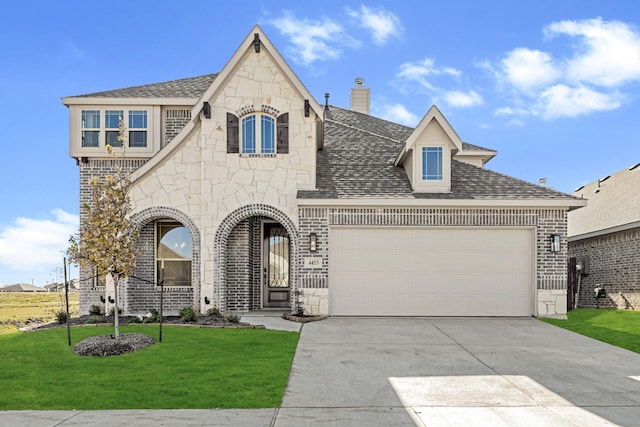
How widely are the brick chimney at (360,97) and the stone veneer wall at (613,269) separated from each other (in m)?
11.7

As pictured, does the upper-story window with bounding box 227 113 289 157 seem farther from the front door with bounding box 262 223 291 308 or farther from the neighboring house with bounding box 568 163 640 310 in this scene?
the neighboring house with bounding box 568 163 640 310

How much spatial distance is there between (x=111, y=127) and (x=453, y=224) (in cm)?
1166

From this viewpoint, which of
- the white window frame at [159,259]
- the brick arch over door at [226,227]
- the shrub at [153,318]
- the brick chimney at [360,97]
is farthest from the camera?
the brick chimney at [360,97]

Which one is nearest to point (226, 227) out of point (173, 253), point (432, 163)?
point (173, 253)

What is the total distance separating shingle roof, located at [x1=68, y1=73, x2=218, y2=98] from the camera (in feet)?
55.9

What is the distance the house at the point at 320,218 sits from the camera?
14.2 meters

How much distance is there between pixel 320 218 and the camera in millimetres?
14250

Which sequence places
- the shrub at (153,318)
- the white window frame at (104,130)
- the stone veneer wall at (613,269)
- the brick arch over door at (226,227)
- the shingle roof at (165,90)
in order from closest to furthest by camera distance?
1. the shrub at (153,318)
2. the brick arch over door at (226,227)
3. the white window frame at (104,130)
4. the shingle roof at (165,90)
5. the stone veneer wall at (613,269)

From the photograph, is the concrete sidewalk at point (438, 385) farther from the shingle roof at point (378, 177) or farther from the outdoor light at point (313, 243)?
the shingle roof at point (378, 177)

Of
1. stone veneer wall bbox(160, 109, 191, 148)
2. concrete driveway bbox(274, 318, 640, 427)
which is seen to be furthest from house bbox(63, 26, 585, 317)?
stone veneer wall bbox(160, 109, 191, 148)

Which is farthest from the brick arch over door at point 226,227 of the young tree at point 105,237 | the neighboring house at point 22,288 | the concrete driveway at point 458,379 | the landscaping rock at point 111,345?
the neighboring house at point 22,288

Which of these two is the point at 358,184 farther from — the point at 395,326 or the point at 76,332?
the point at 76,332

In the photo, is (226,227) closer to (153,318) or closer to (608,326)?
(153,318)

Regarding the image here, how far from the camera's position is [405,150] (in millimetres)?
14992
